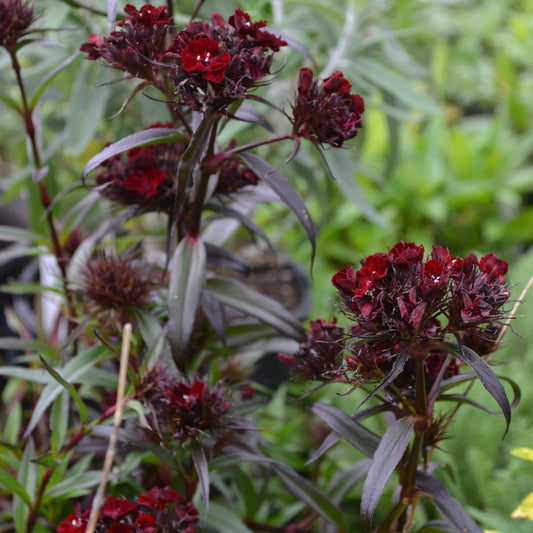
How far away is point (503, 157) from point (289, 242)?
0.87 meters

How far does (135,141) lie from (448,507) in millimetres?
471

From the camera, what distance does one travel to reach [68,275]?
0.95 m

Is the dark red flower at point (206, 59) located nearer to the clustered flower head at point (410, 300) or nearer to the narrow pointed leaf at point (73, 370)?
the clustered flower head at point (410, 300)

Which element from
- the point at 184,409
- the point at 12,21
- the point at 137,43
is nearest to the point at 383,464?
the point at 184,409

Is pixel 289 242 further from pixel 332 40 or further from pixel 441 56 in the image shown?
pixel 441 56

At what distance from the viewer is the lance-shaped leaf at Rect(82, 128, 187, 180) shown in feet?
2.06

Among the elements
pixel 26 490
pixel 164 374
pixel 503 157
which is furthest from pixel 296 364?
pixel 503 157

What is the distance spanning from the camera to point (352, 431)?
2.23 feet

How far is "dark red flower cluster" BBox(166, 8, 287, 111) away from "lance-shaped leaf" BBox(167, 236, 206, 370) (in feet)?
0.61

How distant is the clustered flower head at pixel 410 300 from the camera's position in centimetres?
53

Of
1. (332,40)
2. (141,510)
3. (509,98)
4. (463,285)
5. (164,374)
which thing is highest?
(509,98)

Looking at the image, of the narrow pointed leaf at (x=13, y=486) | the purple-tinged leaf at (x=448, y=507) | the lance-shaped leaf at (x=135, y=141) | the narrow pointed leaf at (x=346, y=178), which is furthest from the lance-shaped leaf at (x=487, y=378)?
the narrow pointed leaf at (x=346, y=178)

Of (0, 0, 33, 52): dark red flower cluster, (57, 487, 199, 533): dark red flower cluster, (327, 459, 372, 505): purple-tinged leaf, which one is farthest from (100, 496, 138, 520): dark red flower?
(0, 0, 33, 52): dark red flower cluster

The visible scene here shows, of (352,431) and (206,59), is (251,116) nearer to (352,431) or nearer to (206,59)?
(206,59)
